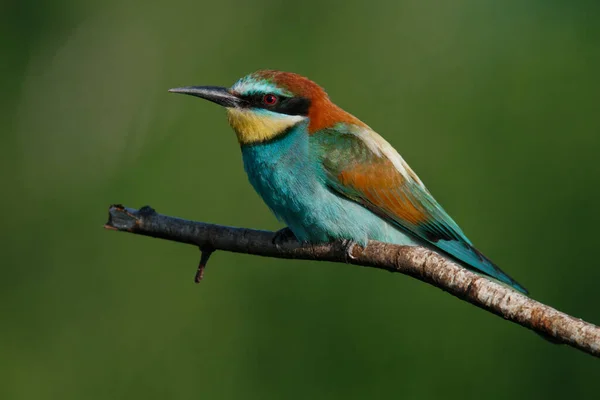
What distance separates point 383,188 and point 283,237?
444mm

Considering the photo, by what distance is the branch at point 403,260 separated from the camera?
1956 mm

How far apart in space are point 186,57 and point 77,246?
3.78 ft

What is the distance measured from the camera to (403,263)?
2330mm

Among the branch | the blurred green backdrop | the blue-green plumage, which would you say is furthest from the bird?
the blurred green backdrop

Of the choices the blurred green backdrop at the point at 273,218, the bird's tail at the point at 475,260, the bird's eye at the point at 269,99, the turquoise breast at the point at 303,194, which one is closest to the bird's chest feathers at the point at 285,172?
the turquoise breast at the point at 303,194

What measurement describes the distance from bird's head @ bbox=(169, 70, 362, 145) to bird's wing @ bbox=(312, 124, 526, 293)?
0.09 metres

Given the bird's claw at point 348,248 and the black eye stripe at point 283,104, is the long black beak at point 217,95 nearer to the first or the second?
the black eye stripe at point 283,104

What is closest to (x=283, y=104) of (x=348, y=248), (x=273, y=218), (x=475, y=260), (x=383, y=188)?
(x=383, y=188)

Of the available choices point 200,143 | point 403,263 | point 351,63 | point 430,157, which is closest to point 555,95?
point 430,157

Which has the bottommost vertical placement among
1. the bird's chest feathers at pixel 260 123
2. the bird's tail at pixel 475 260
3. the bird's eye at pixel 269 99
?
the bird's tail at pixel 475 260

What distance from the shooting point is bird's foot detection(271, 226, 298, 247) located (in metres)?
2.84

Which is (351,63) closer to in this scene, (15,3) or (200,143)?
(200,143)

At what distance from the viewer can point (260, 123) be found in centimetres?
315

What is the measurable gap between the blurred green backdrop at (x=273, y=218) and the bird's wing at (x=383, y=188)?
72 centimetres
